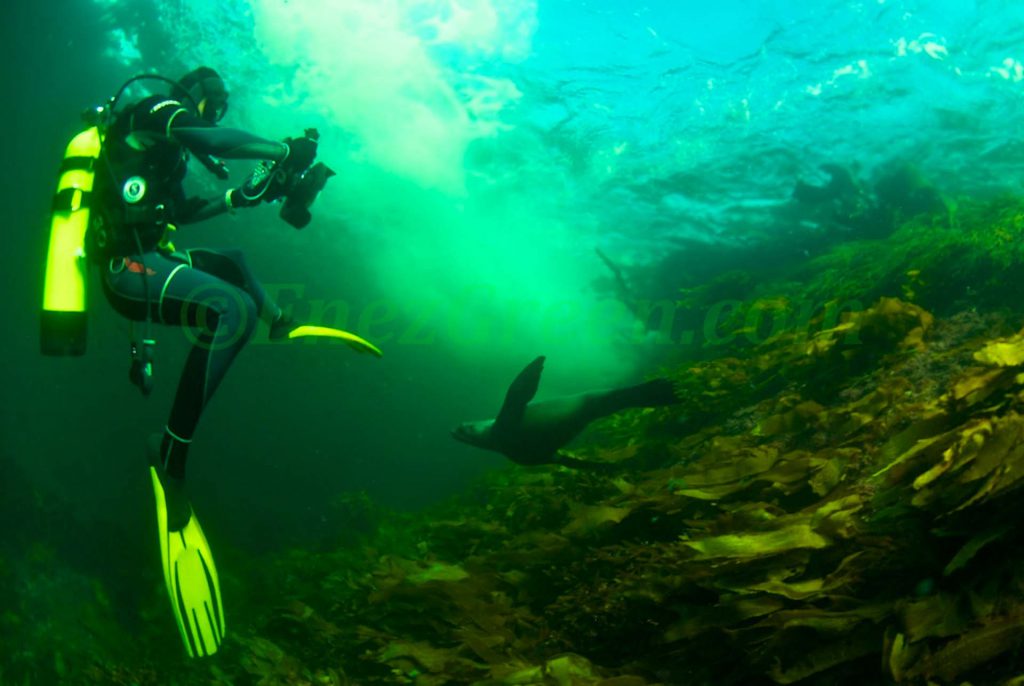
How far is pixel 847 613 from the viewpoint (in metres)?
1.71

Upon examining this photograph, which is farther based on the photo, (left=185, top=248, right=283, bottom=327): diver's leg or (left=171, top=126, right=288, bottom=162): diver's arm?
(left=185, top=248, right=283, bottom=327): diver's leg

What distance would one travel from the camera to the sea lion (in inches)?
230

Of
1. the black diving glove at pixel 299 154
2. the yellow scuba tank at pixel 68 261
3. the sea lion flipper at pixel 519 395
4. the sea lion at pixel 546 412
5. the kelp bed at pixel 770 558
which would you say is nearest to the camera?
the kelp bed at pixel 770 558

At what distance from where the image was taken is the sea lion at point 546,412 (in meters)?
5.85

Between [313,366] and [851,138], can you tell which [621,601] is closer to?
[851,138]

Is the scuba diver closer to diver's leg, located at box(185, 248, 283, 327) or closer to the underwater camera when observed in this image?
the underwater camera

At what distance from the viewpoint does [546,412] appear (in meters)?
6.26

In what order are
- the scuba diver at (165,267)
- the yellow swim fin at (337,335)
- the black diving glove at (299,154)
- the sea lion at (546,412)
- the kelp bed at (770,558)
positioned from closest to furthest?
1. the kelp bed at (770,558)
2. the scuba diver at (165,267)
3. the black diving glove at (299,154)
4. the yellow swim fin at (337,335)
5. the sea lion at (546,412)

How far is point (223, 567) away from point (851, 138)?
18.5 metres

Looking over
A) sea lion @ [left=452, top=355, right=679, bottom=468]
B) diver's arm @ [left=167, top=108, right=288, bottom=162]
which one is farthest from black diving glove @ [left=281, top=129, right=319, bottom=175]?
sea lion @ [left=452, top=355, right=679, bottom=468]

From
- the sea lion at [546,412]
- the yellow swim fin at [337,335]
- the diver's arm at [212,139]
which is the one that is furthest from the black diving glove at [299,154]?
the sea lion at [546,412]

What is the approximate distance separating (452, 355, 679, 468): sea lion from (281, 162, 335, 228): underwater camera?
2841 mm

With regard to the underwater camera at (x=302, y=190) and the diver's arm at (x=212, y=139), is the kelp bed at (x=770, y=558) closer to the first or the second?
the underwater camera at (x=302, y=190)

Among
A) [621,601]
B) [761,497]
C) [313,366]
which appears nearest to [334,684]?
[621,601]
